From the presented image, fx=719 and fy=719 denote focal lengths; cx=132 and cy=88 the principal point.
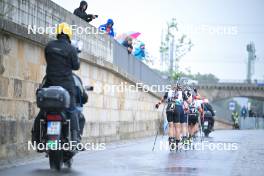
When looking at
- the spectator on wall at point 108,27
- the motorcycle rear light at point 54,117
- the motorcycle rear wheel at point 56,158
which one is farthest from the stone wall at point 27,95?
the motorcycle rear light at point 54,117

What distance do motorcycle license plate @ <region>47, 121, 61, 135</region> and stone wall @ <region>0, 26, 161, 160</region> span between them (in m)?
Answer: 1.81

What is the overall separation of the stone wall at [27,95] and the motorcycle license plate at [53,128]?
1.81 meters

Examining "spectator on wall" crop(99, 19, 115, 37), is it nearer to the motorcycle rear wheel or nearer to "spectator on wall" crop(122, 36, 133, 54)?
"spectator on wall" crop(122, 36, 133, 54)

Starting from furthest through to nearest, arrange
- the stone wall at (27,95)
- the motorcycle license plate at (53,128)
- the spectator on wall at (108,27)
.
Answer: the spectator on wall at (108,27) → the stone wall at (27,95) → the motorcycle license plate at (53,128)

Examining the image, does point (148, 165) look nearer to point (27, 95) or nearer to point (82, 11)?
point (27, 95)

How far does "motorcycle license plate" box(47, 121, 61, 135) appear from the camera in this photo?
31.7ft

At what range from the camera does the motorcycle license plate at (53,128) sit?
966cm

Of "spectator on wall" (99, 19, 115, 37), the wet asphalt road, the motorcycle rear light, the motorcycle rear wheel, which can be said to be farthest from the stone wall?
the motorcycle rear light

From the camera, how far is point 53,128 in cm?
970

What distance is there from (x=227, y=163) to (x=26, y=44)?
4.12 metres

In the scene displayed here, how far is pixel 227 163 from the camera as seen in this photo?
12641mm

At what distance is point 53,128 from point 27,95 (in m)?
3.14

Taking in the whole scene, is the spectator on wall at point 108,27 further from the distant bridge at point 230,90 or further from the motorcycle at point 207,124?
the distant bridge at point 230,90

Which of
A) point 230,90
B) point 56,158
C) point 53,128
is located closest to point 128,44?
point 56,158
